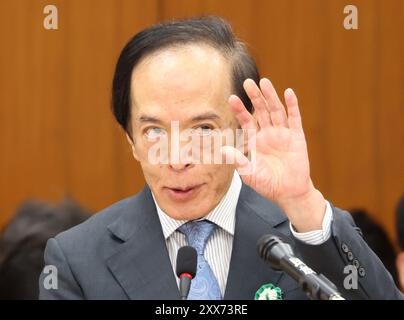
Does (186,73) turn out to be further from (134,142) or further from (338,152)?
(338,152)

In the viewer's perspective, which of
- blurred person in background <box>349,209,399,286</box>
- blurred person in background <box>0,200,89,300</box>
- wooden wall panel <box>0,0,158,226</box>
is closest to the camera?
blurred person in background <box>0,200,89,300</box>

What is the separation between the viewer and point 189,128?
1.71m

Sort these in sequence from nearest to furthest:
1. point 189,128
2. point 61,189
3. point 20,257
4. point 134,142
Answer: point 189,128 < point 134,142 < point 20,257 < point 61,189

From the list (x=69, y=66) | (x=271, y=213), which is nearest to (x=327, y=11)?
(x=69, y=66)

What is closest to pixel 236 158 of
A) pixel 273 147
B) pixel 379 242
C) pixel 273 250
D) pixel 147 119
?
pixel 273 147

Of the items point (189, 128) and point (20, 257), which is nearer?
point (189, 128)

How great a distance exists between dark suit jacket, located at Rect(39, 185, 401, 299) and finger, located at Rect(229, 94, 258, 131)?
19 centimetres

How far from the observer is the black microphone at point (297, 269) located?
1279 millimetres

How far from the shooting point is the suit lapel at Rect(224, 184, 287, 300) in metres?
1.70

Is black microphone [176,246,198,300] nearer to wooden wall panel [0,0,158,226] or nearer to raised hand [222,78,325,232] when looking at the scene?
raised hand [222,78,325,232]

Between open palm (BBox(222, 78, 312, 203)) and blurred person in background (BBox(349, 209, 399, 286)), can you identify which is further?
blurred person in background (BBox(349, 209, 399, 286))

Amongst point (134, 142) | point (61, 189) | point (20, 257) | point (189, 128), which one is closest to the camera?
point (189, 128)

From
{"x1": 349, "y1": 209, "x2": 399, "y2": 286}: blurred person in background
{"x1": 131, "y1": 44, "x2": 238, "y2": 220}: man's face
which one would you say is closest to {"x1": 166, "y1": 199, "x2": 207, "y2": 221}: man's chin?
{"x1": 131, "y1": 44, "x2": 238, "y2": 220}: man's face

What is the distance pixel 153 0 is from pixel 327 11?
0.65m
